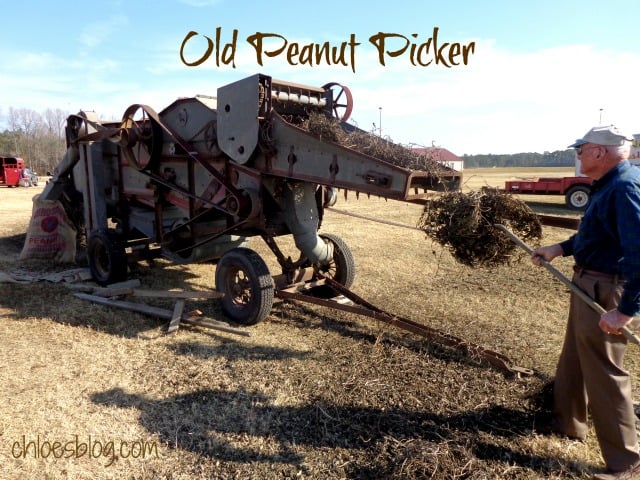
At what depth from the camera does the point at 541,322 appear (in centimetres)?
565

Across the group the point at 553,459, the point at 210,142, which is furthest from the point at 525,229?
the point at 210,142

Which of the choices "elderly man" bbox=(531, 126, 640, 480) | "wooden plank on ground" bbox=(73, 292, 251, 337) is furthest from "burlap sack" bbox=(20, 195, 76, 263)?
"elderly man" bbox=(531, 126, 640, 480)

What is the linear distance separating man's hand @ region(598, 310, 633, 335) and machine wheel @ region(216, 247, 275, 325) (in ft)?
11.4

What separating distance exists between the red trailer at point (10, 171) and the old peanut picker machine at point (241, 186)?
86.9 feet

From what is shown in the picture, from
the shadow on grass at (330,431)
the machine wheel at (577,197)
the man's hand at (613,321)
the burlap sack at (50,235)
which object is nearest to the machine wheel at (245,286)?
the shadow on grass at (330,431)

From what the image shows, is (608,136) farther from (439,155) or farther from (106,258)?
(106,258)

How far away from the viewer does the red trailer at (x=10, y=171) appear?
94.0 feet

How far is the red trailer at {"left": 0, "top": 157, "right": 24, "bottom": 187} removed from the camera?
2864 centimetres

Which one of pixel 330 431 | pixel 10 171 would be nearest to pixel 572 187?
pixel 330 431

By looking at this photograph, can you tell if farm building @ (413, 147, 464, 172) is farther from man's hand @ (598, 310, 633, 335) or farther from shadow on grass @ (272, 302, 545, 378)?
man's hand @ (598, 310, 633, 335)

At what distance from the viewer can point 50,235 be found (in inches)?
322

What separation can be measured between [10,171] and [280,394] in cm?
3209

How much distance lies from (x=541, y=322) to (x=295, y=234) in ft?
10.6

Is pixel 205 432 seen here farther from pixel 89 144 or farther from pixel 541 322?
pixel 89 144
